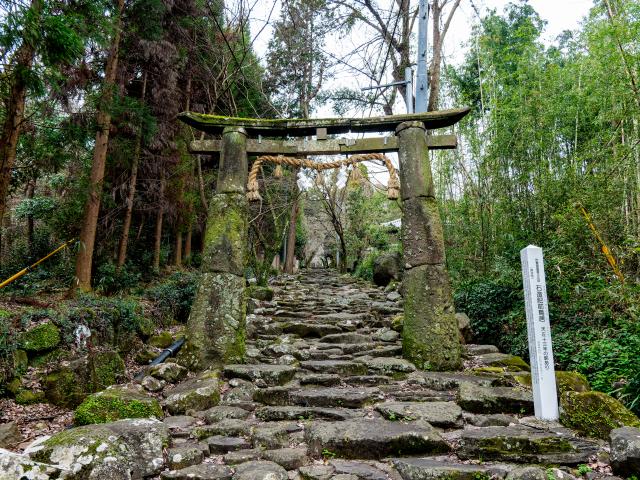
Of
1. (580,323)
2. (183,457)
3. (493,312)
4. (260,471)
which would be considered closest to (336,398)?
(260,471)

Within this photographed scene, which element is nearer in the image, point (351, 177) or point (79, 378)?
point (79, 378)

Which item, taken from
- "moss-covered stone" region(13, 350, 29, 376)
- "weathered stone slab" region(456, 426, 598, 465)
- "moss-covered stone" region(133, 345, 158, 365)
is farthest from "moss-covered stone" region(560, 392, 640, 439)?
"moss-covered stone" region(13, 350, 29, 376)

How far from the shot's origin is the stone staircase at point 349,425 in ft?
9.33

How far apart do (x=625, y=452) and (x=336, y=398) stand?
2.27m

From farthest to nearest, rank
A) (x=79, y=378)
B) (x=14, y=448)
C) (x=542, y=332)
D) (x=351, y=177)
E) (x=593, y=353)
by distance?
(x=351, y=177) → (x=593, y=353) → (x=79, y=378) → (x=542, y=332) → (x=14, y=448)

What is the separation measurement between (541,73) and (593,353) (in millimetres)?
5441

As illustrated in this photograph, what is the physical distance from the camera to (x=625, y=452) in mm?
2674

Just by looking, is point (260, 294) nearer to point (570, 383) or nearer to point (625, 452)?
point (570, 383)

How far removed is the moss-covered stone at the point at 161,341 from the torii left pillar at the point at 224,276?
4.90 feet

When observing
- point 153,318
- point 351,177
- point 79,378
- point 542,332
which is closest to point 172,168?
point 153,318

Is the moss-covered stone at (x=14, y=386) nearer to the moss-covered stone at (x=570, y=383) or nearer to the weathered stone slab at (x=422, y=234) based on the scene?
the weathered stone slab at (x=422, y=234)

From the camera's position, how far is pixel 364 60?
381 inches

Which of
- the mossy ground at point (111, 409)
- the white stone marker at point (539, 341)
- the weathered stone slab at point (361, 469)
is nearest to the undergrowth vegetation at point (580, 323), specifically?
the white stone marker at point (539, 341)

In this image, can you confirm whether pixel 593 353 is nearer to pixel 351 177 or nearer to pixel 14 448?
pixel 351 177
